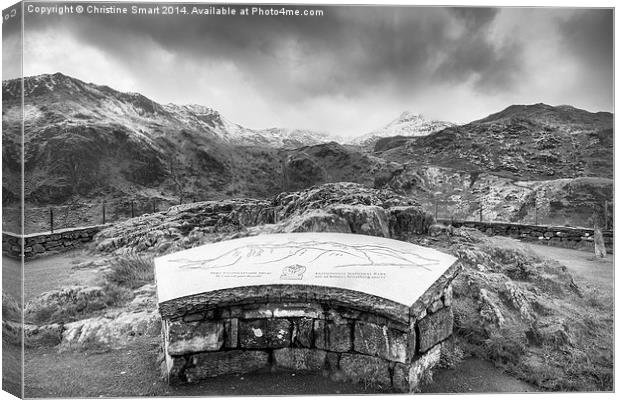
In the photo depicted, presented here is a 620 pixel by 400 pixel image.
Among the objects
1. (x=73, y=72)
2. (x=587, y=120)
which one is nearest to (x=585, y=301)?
(x=587, y=120)

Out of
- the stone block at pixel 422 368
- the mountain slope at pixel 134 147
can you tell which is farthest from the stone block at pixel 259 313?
the mountain slope at pixel 134 147

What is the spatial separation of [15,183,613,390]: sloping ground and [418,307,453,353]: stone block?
47 cm

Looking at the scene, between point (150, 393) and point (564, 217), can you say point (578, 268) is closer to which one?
point (564, 217)

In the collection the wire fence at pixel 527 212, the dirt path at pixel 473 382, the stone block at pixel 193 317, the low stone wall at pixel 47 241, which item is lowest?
the dirt path at pixel 473 382

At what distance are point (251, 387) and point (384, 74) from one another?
419 centimetres

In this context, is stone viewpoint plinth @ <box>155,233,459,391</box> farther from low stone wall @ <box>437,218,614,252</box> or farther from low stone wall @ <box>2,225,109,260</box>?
low stone wall @ <box>437,218,614,252</box>

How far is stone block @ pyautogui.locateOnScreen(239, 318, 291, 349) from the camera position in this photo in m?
4.70

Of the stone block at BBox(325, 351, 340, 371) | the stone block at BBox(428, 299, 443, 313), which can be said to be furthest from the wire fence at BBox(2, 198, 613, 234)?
the stone block at BBox(325, 351, 340, 371)

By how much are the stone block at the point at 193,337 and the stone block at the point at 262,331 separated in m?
0.21

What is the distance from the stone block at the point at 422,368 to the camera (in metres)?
4.60

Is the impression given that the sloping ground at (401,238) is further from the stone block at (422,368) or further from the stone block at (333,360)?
the stone block at (333,360)

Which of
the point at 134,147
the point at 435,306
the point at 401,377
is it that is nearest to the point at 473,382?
the point at 435,306

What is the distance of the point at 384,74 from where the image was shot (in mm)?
6531

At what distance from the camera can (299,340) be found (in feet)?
15.5
